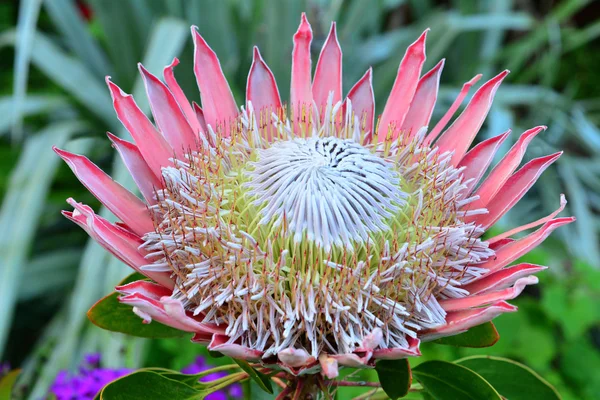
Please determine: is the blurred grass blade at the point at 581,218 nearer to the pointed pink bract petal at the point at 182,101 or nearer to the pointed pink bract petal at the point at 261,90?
the pointed pink bract petal at the point at 261,90

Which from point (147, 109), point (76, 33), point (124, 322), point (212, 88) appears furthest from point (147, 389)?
point (76, 33)

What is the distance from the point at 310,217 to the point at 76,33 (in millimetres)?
2368

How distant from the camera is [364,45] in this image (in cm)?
297

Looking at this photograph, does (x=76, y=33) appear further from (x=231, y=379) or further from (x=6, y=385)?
(x=231, y=379)

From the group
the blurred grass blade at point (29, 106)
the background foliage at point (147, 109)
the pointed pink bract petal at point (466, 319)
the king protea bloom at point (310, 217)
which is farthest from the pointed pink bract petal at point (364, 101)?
the blurred grass blade at point (29, 106)

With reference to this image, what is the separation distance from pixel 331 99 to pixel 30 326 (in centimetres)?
229

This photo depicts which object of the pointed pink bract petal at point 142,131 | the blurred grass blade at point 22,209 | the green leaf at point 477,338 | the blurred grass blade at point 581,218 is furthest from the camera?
the blurred grass blade at point 581,218

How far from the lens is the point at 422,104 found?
2.90 ft

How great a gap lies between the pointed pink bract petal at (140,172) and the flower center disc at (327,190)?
0.43 ft

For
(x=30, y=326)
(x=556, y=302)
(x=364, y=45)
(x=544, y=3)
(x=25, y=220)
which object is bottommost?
(x=556, y=302)

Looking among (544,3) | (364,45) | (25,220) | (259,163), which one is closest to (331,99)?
(259,163)

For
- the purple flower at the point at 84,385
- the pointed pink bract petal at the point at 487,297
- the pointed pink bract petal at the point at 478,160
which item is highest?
the pointed pink bract petal at the point at 478,160

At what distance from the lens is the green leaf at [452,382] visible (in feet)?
2.19

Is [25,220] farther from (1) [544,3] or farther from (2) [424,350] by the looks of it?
(1) [544,3]
